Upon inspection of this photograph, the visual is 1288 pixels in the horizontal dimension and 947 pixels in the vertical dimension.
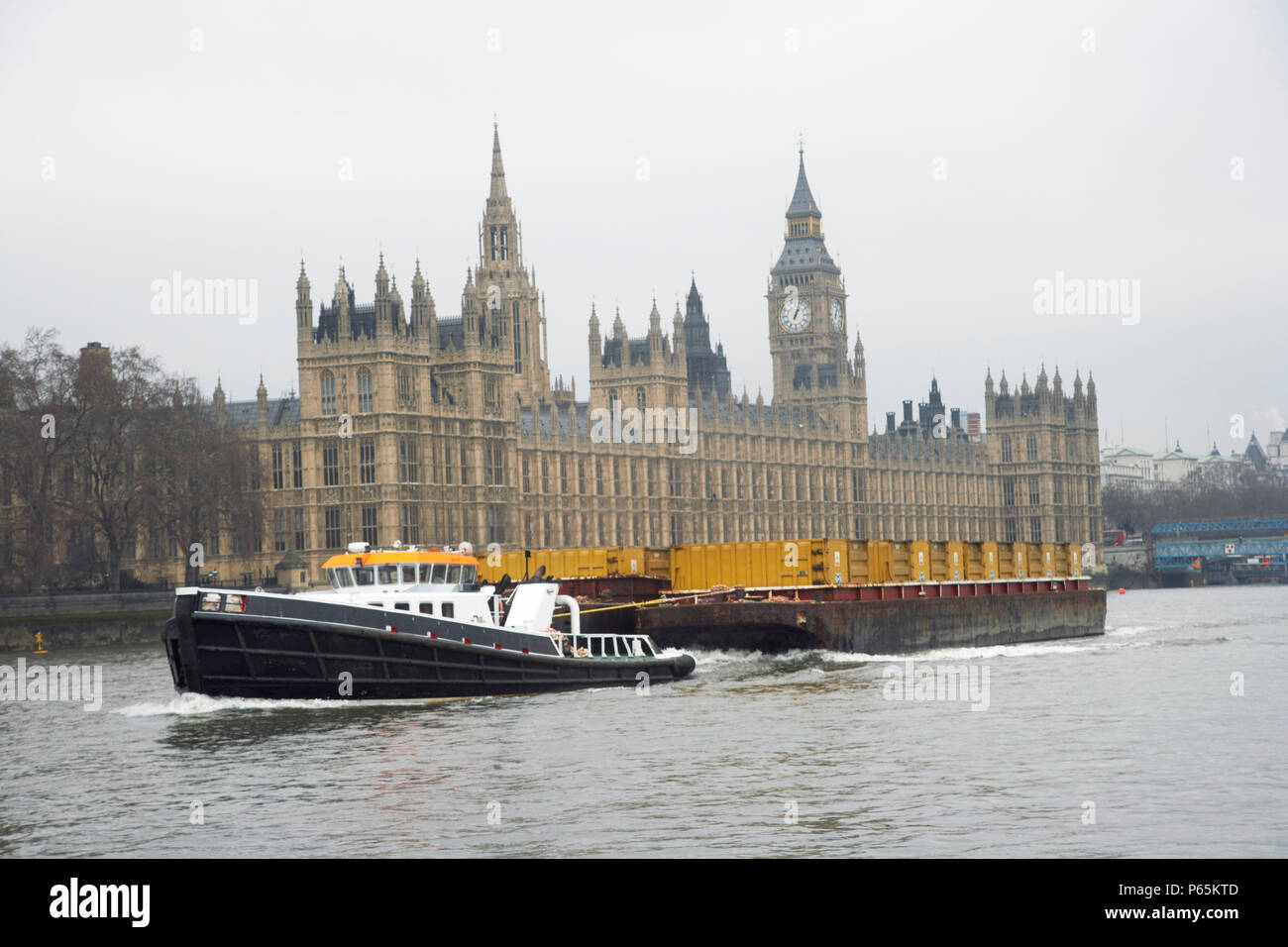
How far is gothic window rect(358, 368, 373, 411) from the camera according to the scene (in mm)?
107250

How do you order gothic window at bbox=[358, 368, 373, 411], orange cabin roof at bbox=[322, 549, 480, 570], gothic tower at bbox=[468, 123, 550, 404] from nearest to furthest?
orange cabin roof at bbox=[322, 549, 480, 570]
gothic window at bbox=[358, 368, 373, 411]
gothic tower at bbox=[468, 123, 550, 404]

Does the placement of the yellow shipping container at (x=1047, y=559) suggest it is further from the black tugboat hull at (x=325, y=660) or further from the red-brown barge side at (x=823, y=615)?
the black tugboat hull at (x=325, y=660)

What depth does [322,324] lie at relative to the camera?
10950cm

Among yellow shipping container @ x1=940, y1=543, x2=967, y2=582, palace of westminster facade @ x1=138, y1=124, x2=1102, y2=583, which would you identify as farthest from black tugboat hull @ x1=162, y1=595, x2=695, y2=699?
palace of westminster facade @ x1=138, y1=124, x2=1102, y2=583

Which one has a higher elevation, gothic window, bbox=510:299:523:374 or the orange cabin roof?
gothic window, bbox=510:299:523:374

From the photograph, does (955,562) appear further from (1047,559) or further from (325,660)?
(325,660)

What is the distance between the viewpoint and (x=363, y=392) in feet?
352

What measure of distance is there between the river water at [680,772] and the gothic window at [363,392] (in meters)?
52.4

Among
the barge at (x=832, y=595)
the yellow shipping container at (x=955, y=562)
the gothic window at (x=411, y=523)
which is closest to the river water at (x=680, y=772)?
the barge at (x=832, y=595)

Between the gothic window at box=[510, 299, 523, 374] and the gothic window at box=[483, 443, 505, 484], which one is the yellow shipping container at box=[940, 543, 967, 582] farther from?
the gothic window at box=[510, 299, 523, 374]

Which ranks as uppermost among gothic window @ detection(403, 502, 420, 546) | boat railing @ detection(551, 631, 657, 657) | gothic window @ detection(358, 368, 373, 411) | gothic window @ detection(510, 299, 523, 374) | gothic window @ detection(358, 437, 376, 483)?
gothic window @ detection(510, 299, 523, 374)

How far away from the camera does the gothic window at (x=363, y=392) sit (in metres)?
107

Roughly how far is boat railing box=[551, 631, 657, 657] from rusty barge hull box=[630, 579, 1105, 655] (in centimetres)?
765
